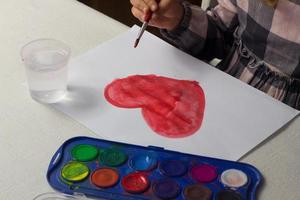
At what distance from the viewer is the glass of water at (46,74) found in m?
0.65

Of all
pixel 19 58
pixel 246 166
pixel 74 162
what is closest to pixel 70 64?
pixel 19 58

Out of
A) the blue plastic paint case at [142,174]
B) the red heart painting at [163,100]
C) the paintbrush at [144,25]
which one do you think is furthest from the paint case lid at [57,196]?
the paintbrush at [144,25]

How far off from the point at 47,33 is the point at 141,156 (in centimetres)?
33

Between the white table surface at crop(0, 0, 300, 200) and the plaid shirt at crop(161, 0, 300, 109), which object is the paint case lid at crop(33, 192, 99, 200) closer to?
the white table surface at crop(0, 0, 300, 200)

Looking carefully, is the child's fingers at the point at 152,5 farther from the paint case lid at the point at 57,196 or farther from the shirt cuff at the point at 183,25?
the paint case lid at the point at 57,196

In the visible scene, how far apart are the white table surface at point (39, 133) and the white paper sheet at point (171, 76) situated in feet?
0.06

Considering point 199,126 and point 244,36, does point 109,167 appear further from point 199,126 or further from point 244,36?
point 244,36

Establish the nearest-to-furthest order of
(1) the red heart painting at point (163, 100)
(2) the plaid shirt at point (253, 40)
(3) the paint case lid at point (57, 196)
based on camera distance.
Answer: (3) the paint case lid at point (57, 196) → (1) the red heart painting at point (163, 100) → (2) the plaid shirt at point (253, 40)

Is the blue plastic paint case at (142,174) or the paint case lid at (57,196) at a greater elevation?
the blue plastic paint case at (142,174)

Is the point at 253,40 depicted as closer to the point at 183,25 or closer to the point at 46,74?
the point at 183,25

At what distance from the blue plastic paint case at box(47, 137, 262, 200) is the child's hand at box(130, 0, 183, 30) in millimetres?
246

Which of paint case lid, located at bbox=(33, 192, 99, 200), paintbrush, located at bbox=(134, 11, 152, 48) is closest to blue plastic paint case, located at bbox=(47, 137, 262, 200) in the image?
paint case lid, located at bbox=(33, 192, 99, 200)

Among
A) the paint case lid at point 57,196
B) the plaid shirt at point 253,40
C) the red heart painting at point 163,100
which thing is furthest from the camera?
the plaid shirt at point 253,40

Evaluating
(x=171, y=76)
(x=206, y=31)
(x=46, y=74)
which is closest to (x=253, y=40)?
(x=206, y=31)
